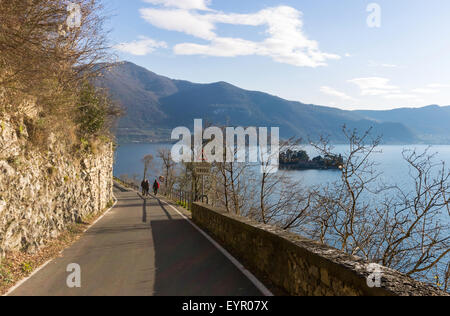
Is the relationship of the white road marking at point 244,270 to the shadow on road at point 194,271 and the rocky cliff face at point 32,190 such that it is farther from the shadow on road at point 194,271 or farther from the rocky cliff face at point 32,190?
the rocky cliff face at point 32,190

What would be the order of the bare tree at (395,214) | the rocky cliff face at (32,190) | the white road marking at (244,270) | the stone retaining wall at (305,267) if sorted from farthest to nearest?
1. the bare tree at (395,214)
2. the rocky cliff face at (32,190)
3. the white road marking at (244,270)
4. the stone retaining wall at (305,267)

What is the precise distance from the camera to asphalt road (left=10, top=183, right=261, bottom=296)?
228 inches

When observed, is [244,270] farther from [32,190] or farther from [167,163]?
[167,163]

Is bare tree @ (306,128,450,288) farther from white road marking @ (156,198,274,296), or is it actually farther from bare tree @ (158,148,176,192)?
bare tree @ (158,148,176,192)

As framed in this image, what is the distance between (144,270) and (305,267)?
11.8 feet

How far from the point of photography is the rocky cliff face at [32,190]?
7.41 metres

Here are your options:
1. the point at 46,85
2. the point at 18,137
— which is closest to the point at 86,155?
the point at 46,85

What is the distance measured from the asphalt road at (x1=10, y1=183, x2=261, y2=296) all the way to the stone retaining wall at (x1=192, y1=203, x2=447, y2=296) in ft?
1.57

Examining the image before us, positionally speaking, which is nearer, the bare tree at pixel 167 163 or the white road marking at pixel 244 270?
the white road marking at pixel 244 270

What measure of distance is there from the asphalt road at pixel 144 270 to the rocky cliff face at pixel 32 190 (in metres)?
0.93

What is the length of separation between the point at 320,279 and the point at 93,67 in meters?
12.8

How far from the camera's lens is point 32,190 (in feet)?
29.0

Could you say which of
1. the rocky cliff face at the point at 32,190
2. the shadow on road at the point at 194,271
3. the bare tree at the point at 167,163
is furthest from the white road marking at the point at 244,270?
the bare tree at the point at 167,163
